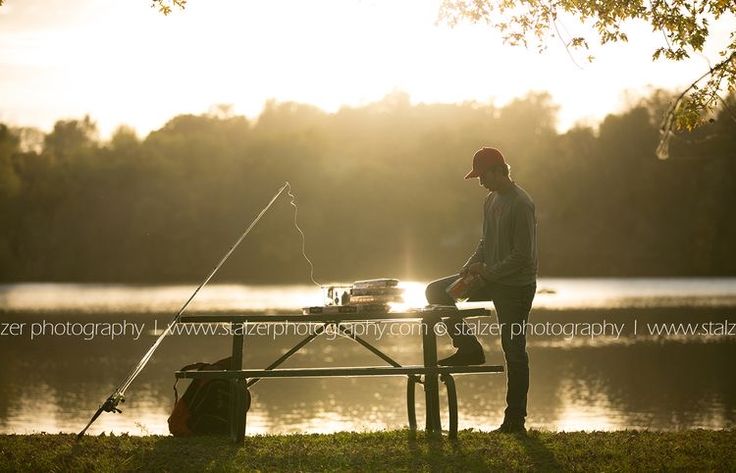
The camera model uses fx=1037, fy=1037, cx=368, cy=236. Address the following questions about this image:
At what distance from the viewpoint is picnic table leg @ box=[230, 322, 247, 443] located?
8453 millimetres

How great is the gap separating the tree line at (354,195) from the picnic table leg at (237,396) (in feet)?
260

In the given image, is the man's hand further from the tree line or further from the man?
the tree line

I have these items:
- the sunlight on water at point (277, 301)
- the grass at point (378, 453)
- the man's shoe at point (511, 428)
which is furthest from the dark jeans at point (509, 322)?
the sunlight on water at point (277, 301)

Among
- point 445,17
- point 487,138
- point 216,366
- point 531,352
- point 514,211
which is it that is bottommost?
point 531,352

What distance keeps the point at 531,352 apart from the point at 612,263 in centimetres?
6523

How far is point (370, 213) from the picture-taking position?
10088 cm

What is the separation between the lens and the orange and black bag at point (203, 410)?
883 centimetres

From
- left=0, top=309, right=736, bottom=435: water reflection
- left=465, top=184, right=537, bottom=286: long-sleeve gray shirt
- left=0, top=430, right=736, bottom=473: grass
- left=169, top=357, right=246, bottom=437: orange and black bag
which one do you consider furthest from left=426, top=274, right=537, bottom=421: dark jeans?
left=0, top=309, right=736, bottom=435: water reflection

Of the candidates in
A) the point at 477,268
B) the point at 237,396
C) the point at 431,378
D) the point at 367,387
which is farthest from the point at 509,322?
the point at 367,387

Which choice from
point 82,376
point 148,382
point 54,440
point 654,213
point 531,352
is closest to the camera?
point 54,440

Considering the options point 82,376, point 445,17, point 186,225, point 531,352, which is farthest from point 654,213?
point 445,17

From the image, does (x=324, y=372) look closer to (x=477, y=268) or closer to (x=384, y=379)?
(x=477, y=268)

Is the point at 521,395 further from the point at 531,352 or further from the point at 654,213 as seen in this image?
the point at 654,213

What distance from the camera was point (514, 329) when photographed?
8812 millimetres
